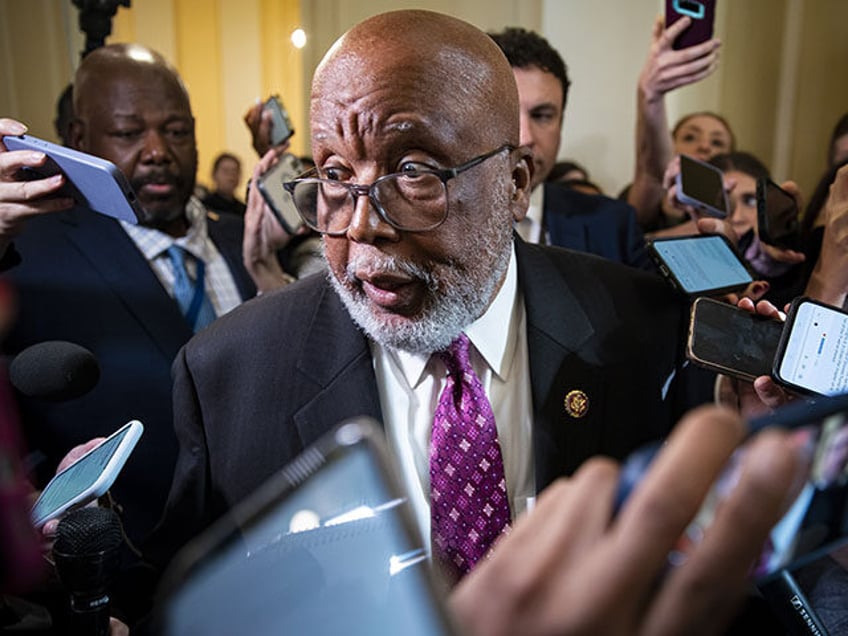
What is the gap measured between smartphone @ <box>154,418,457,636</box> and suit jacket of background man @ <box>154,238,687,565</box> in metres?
0.52

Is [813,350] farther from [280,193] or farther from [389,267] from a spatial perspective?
[280,193]

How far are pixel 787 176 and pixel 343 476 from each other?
11.2 ft

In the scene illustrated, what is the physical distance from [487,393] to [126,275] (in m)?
0.81

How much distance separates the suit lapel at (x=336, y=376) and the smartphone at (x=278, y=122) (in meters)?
0.77

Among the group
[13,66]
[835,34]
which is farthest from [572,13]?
[13,66]

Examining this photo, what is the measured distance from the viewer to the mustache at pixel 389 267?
88 centimetres

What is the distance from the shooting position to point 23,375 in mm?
810

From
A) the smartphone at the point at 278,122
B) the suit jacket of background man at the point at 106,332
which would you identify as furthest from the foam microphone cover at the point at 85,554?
the smartphone at the point at 278,122

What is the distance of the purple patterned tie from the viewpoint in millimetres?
876

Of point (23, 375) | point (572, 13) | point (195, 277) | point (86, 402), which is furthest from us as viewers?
point (572, 13)

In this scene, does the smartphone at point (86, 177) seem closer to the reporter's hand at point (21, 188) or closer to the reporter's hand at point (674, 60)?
the reporter's hand at point (21, 188)

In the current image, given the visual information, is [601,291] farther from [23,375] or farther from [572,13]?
[572,13]

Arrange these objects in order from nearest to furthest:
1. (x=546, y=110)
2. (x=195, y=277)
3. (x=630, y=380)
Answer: (x=630, y=380) → (x=195, y=277) → (x=546, y=110)

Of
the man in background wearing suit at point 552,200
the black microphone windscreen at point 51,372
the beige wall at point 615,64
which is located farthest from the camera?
the beige wall at point 615,64
